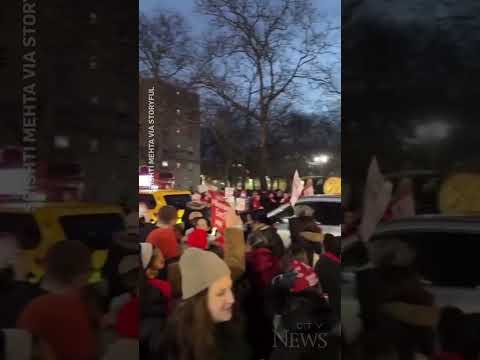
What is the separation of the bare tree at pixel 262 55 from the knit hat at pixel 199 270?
71cm

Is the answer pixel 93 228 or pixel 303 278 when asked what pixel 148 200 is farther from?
pixel 303 278

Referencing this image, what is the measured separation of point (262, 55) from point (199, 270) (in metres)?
1.63

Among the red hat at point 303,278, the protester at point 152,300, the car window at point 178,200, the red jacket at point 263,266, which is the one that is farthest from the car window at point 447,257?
the protester at point 152,300

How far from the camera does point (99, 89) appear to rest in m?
3.88

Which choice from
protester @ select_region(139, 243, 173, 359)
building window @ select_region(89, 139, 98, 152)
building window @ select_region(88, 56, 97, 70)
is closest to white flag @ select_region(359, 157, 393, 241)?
protester @ select_region(139, 243, 173, 359)

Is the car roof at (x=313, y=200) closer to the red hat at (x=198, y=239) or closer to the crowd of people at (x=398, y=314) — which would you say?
the crowd of people at (x=398, y=314)

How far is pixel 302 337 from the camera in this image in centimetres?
392

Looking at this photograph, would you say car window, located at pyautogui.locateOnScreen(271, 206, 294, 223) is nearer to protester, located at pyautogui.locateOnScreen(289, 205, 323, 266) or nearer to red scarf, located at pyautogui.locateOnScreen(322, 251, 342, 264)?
protester, located at pyautogui.locateOnScreen(289, 205, 323, 266)

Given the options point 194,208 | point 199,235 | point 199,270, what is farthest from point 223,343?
point 194,208

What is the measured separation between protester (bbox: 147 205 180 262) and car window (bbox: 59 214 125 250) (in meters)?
0.25

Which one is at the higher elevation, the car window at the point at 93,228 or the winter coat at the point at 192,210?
the winter coat at the point at 192,210

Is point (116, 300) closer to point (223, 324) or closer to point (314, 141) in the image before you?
point (223, 324)

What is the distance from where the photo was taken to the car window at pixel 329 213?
3.88 metres

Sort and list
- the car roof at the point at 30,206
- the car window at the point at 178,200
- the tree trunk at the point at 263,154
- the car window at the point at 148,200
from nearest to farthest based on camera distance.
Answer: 1. the car roof at the point at 30,206
2. the car window at the point at 148,200
3. the car window at the point at 178,200
4. the tree trunk at the point at 263,154
